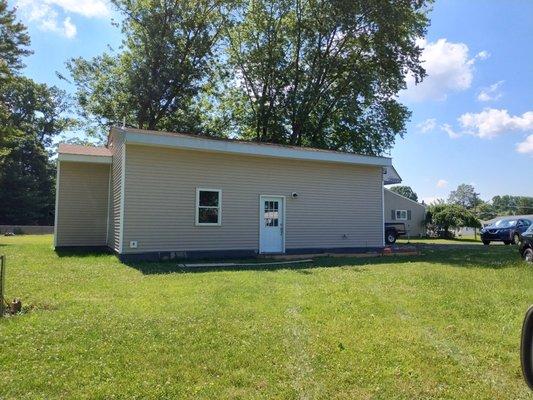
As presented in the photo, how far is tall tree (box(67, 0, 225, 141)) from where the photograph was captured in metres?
26.6

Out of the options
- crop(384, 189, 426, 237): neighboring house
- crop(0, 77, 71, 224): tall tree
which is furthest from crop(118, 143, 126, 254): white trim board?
crop(0, 77, 71, 224): tall tree

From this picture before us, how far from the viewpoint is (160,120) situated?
28.6 metres

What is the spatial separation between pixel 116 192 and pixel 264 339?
35.6ft

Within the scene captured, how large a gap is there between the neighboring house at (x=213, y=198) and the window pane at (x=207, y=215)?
32 millimetres

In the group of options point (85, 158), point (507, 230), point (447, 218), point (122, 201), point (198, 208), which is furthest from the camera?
point (447, 218)

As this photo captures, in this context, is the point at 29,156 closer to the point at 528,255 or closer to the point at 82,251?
the point at 82,251

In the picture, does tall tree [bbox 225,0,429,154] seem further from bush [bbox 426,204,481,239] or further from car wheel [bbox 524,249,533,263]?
car wheel [bbox 524,249,533,263]

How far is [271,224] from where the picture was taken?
15047 mm

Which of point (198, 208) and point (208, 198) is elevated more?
point (208, 198)

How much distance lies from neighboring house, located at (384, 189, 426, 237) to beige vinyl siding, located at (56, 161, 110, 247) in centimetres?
2537

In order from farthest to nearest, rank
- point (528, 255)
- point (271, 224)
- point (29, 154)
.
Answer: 1. point (29, 154)
2. point (271, 224)
3. point (528, 255)

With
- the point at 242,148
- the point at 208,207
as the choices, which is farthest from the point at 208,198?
the point at 242,148

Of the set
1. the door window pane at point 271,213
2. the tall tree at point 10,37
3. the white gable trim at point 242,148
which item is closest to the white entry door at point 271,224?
the door window pane at point 271,213

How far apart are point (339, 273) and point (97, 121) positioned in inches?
964
